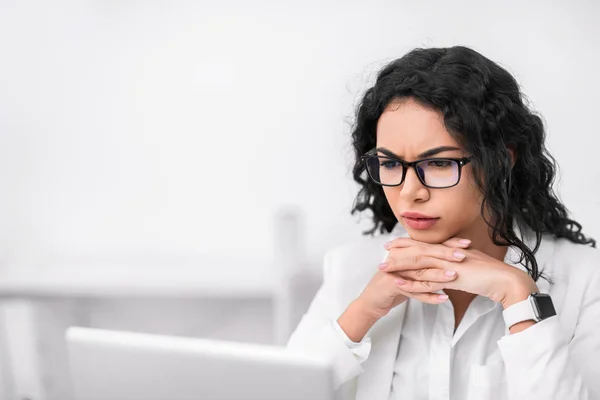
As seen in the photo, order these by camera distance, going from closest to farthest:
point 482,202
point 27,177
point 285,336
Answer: point 482,202, point 285,336, point 27,177

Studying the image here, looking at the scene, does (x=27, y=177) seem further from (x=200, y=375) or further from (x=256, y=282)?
(x=200, y=375)

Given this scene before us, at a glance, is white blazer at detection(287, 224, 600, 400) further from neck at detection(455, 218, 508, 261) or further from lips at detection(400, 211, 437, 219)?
lips at detection(400, 211, 437, 219)

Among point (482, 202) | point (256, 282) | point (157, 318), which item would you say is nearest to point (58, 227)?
point (157, 318)

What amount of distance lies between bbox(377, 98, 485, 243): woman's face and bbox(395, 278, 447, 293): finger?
0.10m

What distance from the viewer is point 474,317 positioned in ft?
4.55

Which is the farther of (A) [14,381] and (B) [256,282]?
(A) [14,381]

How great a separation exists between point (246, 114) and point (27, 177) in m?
1.06

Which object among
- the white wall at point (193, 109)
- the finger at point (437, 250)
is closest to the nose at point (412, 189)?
the finger at point (437, 250)

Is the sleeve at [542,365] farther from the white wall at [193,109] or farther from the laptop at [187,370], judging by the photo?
the white wall at [193,109]

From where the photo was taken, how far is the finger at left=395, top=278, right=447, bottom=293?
4.28ft

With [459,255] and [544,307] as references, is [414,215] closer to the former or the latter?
[459,255]

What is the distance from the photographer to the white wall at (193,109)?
2.36m

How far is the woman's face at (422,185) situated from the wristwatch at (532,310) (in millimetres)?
214

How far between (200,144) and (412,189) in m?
1.46
